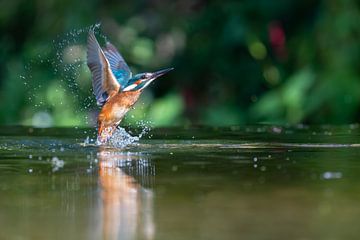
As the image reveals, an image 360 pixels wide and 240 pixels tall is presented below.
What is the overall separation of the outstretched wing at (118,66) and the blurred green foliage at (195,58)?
13.4 ft

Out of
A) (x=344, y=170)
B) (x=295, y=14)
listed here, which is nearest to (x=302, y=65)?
(x=295, y=14)

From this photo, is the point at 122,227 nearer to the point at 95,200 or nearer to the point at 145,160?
the point at 95,200

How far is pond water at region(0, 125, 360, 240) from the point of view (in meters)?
3.39

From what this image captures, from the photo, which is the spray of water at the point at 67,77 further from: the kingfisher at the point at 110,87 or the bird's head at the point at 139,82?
the bird's head at the point at 139,82

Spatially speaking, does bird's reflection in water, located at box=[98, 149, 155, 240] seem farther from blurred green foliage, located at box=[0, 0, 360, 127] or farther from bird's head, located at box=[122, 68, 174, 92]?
blurred green foliage, located at box=[0, 0, 360, 127]

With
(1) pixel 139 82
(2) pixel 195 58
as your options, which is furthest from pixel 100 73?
(2) pixel 195 58

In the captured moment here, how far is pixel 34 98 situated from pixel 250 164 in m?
7.50

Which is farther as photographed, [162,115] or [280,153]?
[162,115]

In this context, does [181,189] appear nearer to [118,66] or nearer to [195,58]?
[118,66]

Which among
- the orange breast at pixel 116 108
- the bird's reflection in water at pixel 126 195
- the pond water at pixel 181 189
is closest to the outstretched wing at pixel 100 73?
the orange breast at pixel 116 108

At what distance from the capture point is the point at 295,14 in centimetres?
1232

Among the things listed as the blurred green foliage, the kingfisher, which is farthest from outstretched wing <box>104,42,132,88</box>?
the blurred green foliage

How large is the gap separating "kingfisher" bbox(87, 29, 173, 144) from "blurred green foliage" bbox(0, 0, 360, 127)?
173 inches

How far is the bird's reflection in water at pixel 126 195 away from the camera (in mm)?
3383
